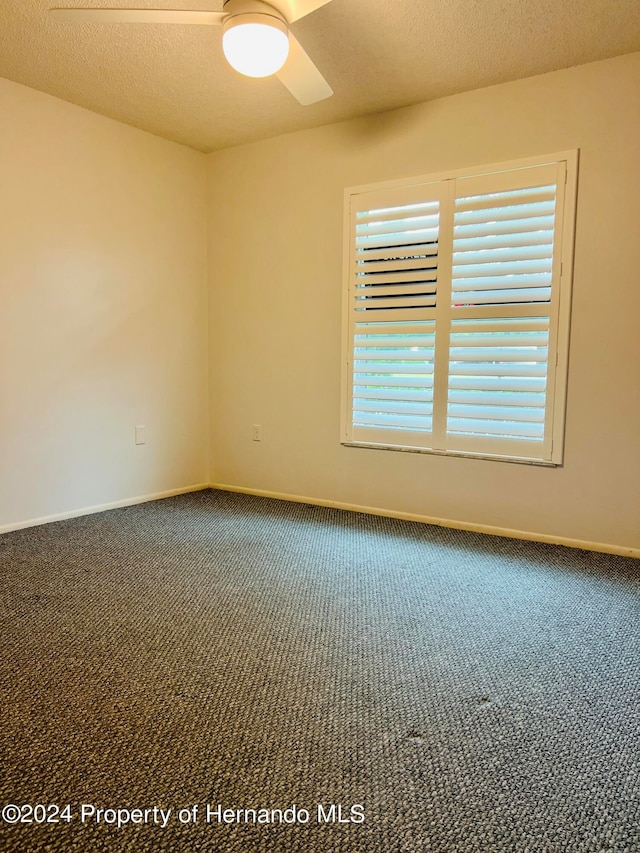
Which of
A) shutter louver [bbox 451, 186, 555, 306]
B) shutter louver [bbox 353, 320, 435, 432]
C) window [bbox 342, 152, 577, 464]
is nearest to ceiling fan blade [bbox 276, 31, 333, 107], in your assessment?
window [bbox 342, 152, 577, 464]

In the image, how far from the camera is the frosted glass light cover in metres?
1.72

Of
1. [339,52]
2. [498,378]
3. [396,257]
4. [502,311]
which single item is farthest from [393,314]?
[339,52]

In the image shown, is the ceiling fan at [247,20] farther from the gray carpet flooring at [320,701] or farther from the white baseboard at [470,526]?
the white baseboard at [470,526]

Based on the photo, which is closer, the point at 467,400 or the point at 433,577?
the point at 433,577

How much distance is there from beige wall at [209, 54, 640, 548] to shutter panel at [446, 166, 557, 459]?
0.14 meters

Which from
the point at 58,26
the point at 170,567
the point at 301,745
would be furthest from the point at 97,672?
the point at 58,26

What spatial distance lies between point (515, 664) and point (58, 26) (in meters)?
3.13

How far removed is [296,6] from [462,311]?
1.59 meters

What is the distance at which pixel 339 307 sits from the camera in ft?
10.4

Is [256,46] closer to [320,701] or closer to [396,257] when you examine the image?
[396,257]

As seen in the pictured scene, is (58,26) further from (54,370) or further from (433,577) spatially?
(433,577)

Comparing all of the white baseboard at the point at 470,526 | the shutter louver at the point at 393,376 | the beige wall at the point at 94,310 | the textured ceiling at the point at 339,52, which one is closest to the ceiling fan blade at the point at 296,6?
the textured ceiling at the point at 339,52

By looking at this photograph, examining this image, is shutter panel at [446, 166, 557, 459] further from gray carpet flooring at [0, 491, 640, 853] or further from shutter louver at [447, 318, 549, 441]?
gray carpet flooring at [0, 491, 640, 853]

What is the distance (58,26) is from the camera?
216 centimetres
